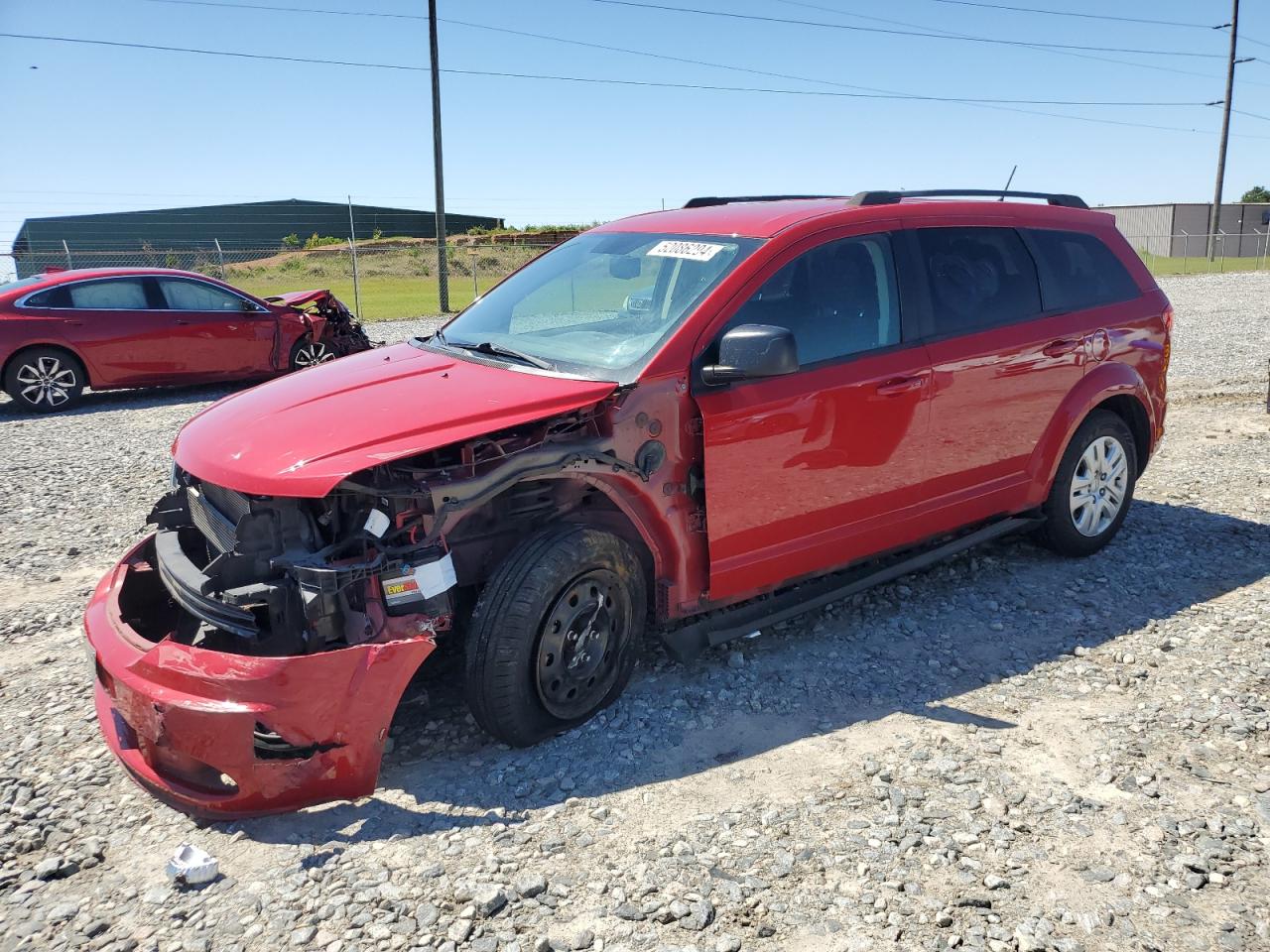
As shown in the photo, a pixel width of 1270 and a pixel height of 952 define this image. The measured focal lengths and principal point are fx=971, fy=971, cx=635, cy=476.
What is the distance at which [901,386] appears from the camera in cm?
439

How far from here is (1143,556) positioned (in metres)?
5.63

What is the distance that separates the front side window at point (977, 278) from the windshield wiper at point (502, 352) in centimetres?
193

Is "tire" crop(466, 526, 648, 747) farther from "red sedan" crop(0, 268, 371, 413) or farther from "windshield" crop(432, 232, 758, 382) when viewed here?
"red sedan" crop(0, 268, 371, 413)

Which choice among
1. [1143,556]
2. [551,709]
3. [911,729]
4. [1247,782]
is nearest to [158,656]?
[551,709]

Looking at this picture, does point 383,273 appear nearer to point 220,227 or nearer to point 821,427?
point 220,227

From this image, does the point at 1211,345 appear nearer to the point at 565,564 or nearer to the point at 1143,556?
the point at 1143,556

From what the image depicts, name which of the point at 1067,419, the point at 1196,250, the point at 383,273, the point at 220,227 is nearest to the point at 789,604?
the point at 1067,419

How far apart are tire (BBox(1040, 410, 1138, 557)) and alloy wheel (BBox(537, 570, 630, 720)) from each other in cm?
289

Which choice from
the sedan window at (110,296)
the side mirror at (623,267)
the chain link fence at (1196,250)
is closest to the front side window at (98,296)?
the sedan window at (110,296)

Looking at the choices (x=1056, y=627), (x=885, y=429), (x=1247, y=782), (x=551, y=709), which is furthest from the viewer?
(x=1056, y=627)

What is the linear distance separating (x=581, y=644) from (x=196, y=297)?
9949mm

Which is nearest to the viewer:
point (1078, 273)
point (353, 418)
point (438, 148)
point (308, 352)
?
point (353, 418)

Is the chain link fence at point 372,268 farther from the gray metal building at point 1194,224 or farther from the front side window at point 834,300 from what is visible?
the gray metal building at point 1194,224

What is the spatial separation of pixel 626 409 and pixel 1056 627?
2547 mm
